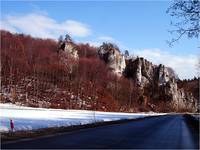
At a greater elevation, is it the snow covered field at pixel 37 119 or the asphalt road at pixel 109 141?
the snow covered field at pixel 37 119

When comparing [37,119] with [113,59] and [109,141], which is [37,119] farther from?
[113,59]

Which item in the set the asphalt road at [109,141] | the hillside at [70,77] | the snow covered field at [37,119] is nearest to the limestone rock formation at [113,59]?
the hillside at [70,77]

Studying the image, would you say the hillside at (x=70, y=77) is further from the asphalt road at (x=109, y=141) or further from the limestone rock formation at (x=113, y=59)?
the asphalt road at (x=109, y=141)

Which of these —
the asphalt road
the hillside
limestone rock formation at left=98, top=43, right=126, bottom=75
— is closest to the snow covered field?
the asphalt road

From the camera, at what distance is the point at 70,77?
135m

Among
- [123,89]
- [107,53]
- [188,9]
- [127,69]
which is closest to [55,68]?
[123,89]

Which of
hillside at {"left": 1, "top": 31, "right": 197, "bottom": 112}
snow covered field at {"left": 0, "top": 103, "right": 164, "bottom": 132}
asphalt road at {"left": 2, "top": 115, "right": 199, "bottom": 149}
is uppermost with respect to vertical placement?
hillside at {"left": 1, "top": 31, "right": 197, "bottom": 112}

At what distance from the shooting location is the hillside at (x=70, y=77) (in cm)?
10956

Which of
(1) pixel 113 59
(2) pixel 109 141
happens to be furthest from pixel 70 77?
(2) pixel 109 141

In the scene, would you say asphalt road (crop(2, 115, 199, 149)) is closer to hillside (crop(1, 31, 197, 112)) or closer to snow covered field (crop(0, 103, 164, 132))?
snow covered field (crop(0, 103, 164, 132))

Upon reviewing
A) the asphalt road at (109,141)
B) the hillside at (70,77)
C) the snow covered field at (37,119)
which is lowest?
the asphalt road at (109,141)

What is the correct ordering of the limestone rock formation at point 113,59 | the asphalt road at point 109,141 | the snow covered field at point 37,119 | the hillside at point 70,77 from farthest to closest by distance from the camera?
the limestone rock formation at point 113,59 → the hillside at point 70,77 → the snow covered field at point 37,119 → the asphalt road at point 109,141

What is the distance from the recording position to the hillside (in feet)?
359

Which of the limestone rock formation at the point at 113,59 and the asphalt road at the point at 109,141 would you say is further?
the limestone rock formation at the point at 113,59
